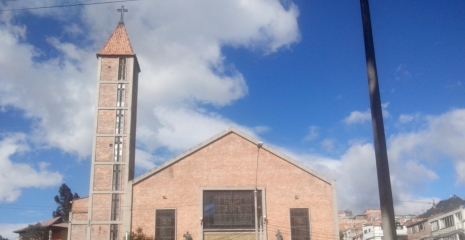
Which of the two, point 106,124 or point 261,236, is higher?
point 106,124

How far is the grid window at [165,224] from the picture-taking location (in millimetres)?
36469

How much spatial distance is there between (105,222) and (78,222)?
110 inches

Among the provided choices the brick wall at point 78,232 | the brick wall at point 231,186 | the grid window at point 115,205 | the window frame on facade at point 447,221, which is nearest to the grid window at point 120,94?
the grid window at point 115,205

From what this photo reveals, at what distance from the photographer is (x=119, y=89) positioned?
42.7 metres

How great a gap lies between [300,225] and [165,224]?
406 inches

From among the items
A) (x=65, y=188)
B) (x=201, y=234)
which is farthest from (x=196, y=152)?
(x=65, y=188)

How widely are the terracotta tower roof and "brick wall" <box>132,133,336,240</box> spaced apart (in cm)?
1212

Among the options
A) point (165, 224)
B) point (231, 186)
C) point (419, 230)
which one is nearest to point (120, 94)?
point (165, 224)

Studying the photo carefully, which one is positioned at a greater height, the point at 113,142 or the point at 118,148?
the point at 113,142

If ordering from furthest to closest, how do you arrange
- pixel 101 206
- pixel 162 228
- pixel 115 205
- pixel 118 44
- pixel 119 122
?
1. pixel 118 44
2. pixel 119 122
3. pixel 115 205
4. pixel 101 206
5. pixel 162 228

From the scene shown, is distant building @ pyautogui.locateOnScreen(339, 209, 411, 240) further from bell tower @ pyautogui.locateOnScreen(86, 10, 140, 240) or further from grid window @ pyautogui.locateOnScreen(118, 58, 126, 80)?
grid window @ pyautogui.locateOnScreen(118, 58, 126, 80)

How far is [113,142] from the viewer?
41031 mm

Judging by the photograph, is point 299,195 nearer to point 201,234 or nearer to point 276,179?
point 276,179

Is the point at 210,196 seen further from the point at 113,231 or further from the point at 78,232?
the point at 78,232
